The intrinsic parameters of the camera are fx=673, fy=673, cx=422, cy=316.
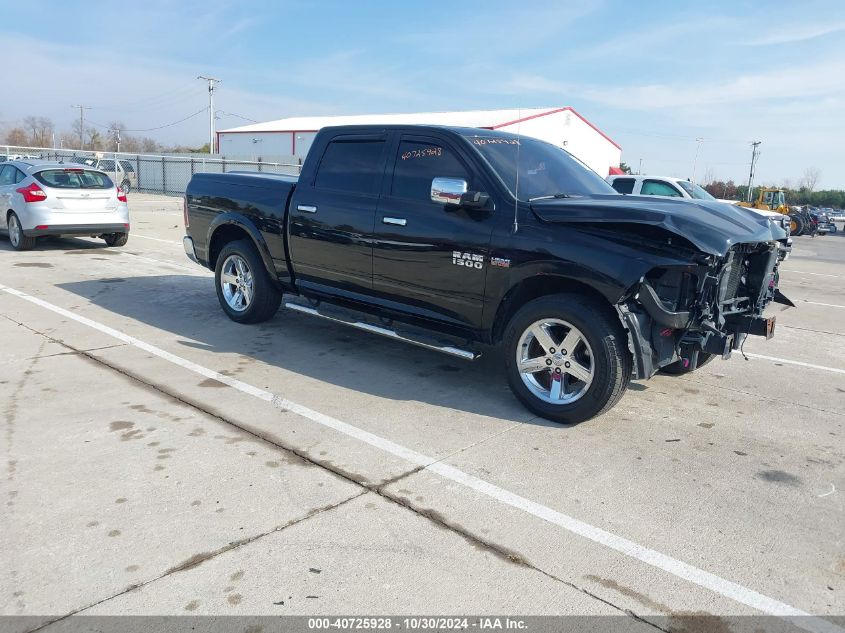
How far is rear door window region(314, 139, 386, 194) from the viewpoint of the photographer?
18.9 feet

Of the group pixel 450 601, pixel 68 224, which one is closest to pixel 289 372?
pixel 450 601

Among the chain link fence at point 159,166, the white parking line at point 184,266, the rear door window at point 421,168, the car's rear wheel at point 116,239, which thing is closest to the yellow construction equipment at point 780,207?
the chain link fence at point 159,166

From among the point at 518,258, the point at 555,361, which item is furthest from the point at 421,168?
the point at 555,361

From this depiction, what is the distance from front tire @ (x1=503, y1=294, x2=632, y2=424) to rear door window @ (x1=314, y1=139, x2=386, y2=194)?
73.0 inches

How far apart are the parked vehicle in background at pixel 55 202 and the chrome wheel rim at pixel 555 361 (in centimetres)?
991

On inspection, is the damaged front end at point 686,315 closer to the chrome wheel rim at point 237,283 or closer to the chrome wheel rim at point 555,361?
the chrome wheel rim at point 555,361

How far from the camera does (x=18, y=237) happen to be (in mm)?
11945

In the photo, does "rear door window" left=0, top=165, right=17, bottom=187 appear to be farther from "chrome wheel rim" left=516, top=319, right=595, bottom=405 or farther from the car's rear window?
"chrome wheel rim" left=516, top=319, right=595, bottom=405

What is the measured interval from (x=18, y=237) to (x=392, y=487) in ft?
36.4

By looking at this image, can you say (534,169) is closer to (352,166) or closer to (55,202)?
(352,166)

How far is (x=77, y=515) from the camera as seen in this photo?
10.8ft

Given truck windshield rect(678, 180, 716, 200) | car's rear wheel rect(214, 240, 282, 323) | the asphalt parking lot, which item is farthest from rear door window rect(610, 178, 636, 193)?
car's rear wheel rect(214, 240, 282, 323)

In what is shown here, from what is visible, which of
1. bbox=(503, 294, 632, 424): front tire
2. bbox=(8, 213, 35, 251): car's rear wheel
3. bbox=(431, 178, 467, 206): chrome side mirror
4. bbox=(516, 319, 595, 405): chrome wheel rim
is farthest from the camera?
bbox=(8, 213, 35, 251): car's rear wheel

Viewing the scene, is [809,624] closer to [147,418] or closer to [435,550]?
[435,550]
